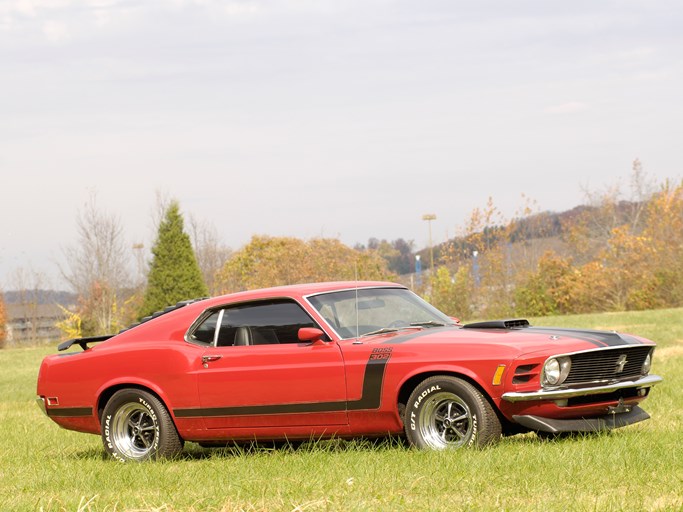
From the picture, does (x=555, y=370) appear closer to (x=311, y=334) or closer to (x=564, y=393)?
(x=564, y=393)

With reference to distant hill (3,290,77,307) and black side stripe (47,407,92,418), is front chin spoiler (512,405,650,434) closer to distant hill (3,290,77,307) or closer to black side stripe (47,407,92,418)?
black side stripe (47,407,92,418)

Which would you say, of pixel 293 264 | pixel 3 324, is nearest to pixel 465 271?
pixel 293 264

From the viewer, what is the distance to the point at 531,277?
50.4m

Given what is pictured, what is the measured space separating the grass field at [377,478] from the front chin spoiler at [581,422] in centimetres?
9

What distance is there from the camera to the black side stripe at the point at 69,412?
1047 cm

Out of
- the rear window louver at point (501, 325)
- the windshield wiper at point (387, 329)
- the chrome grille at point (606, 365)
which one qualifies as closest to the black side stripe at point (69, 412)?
the windshield wiper at point (387, 329)

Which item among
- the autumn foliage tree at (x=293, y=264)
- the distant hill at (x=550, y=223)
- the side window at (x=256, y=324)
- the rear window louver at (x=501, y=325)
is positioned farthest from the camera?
the distant hill at (x=550, y=223)

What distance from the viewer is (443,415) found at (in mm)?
8836

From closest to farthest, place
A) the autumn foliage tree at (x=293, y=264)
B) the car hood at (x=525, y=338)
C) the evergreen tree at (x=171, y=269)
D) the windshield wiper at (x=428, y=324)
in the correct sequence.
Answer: the car hood at (x=525, y=338), the windshield wiper at (x=428, y=324), the evergreen tree at (x=171, y=269), the autumn foliage tree at (x=293, y=264)

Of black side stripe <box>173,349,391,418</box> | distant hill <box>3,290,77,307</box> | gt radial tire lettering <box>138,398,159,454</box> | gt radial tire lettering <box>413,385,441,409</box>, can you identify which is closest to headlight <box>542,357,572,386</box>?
gt radial tire lettering <box>413,385,441,409</box>

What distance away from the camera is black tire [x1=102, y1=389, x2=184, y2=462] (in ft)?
32.8

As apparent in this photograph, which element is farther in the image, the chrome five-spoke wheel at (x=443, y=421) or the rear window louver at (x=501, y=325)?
the rear window louver at (x=501, y=325)

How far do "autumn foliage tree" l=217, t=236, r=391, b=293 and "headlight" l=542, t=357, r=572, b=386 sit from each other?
118 feet

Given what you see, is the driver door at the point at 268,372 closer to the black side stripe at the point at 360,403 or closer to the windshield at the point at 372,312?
the black side stripe at the point at 360,403
